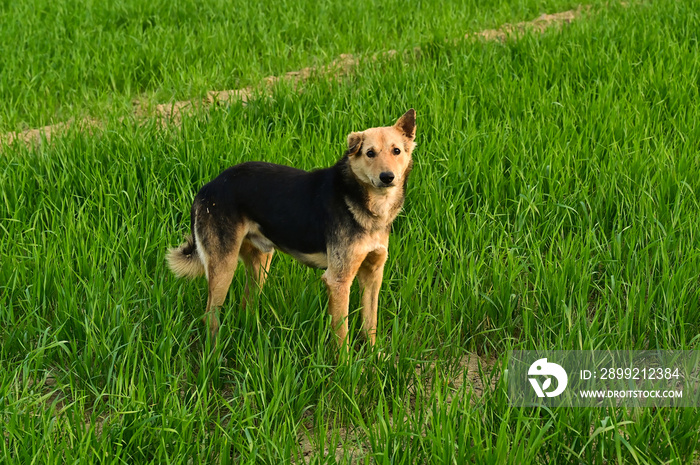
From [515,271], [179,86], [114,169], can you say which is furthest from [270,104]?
[515,271]

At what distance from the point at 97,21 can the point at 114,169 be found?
16.3 ft

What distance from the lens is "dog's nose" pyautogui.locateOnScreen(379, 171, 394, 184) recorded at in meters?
3.16

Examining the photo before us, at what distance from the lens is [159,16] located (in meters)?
9.35

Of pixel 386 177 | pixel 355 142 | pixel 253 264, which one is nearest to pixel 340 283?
pixel 386 177

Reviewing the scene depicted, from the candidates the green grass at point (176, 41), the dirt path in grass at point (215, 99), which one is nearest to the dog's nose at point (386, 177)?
the dirt path in grass at point (215, 99)

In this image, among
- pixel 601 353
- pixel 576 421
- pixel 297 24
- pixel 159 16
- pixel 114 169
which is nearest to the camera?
pixel 576 421

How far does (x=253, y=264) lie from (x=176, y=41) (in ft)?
16.9

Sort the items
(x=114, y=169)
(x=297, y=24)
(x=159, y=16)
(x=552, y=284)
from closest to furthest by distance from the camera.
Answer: (x=552, y=284) → (x=114, y=169) → (x=297, y=24) → (x=159, y=16)

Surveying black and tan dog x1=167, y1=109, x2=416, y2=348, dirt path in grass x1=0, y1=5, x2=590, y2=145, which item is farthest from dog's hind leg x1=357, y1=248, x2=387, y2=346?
dirt path in grass x1=0, y1=5, x2=590, y2=145

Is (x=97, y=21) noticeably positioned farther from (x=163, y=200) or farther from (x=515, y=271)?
(x=515, y=271)

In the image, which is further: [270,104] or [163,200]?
[270,104]

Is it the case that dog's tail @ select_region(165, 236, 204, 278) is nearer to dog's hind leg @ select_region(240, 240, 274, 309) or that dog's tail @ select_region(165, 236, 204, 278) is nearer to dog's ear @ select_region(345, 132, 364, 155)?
dog's hind leg @ select_region(240, 240, 274, 309)

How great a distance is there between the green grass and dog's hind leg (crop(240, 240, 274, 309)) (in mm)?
3011

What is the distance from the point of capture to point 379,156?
3266 millimetres
